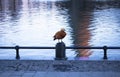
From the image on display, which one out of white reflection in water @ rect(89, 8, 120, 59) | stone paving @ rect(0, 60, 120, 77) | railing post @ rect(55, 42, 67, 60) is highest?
railing post @ rect(55, 42, 67, 60)

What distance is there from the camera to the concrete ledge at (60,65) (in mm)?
14383

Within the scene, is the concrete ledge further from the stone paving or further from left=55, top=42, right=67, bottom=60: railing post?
left=55, top=42, right=67, bottom=60: railing post

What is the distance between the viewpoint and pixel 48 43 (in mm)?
25031

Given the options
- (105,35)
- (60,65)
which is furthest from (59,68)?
(105,35)

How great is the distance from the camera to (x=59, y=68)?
14641 millimetres

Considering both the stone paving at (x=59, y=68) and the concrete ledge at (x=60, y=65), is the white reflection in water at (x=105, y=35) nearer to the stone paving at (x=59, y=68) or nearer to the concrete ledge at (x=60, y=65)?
the concrete ledge at (x=60, y=65)

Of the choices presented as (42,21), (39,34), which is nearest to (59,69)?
(39,34)

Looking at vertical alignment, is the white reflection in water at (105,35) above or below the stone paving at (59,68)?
below

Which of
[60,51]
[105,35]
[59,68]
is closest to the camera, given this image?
[59,68]

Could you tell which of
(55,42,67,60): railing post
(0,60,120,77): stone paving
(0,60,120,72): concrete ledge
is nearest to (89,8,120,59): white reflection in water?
(55,42,67,60): railing post

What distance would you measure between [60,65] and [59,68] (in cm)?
51

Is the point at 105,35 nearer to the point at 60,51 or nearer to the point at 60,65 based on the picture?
the point at 60,51

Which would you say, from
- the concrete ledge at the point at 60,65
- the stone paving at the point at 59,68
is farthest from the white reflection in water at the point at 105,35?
the stone paving at the point at 59,68

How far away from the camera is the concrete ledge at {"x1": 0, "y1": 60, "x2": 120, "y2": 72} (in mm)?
14383
